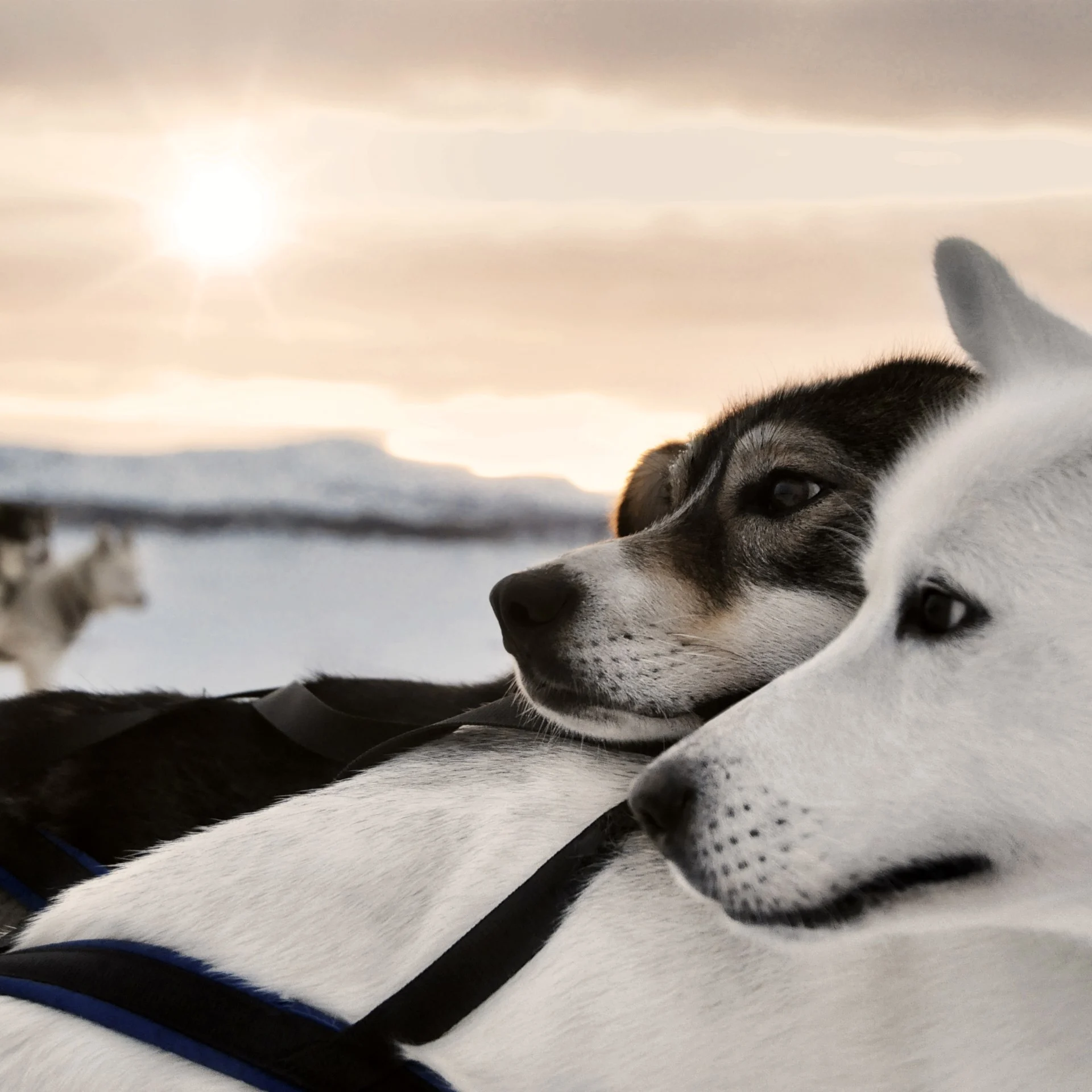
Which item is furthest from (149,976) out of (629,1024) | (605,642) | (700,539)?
(700,539)

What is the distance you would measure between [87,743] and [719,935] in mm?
1102

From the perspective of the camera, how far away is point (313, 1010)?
1025 millimetres

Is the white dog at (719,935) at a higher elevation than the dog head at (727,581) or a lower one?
lower

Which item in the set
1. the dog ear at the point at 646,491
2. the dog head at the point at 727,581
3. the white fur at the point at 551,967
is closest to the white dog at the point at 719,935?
the white fur at the point at 551,967

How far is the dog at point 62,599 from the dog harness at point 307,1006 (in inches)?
193

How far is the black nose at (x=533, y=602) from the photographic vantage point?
4.94 ft

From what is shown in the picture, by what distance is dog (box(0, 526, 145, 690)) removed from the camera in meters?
5.82

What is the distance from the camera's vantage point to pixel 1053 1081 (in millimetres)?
933

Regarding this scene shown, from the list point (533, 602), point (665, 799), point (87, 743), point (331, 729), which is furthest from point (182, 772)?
point (665, 799)

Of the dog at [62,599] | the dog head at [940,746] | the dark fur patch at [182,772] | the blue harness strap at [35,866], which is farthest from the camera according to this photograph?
the dog at [62,599]

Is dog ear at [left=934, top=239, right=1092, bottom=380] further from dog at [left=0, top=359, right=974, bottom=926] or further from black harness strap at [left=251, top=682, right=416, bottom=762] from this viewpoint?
black harness strap at [left=251, top=682, right=416, bottom=762]

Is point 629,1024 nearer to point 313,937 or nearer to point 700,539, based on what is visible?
point 313,937

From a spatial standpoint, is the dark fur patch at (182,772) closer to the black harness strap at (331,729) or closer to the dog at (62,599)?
the black harness strap at (331,729)

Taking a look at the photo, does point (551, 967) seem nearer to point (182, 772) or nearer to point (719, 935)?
point (719, 935)
